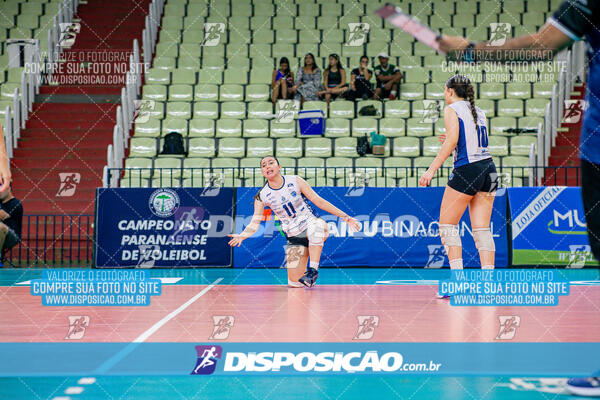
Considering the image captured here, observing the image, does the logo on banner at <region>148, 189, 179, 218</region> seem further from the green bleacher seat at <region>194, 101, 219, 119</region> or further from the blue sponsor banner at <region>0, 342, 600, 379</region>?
the blue sponsor banner at <region>0, 342, 600, 379</region>

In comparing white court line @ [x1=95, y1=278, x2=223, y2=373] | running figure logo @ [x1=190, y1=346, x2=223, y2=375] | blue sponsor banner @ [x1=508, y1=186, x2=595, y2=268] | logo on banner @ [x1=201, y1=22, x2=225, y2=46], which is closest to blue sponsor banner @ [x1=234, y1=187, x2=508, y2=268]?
blue sponsor banner @ [x1=508, y1=186, x2=595, y2=268]

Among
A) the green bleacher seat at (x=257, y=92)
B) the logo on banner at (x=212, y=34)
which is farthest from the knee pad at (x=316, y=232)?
the logo on banner at (x=212, y=34)

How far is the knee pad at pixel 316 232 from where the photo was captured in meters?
8.66

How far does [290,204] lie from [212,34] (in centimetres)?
1082

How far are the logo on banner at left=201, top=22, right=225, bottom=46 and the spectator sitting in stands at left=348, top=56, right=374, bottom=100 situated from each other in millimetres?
4120

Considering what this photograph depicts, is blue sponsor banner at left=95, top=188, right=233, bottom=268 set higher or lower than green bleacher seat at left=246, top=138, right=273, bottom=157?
lower

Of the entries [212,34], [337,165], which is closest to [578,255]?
[337,165]

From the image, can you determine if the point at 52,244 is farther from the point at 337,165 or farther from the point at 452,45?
the point at 452,45

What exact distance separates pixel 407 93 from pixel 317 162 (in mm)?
3505

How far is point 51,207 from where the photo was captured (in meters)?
15.2

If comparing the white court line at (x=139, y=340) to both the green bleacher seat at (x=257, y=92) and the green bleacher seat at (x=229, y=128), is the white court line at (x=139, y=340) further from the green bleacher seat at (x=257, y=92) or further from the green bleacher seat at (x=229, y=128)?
the green bleacher seat at (x=257, y=92)

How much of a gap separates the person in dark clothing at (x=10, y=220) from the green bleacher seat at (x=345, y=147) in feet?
24.0

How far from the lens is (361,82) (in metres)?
16.3

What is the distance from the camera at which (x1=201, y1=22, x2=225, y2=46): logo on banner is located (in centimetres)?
1848
